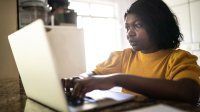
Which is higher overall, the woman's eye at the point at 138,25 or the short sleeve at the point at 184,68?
the woman's eye at the point at 138,25

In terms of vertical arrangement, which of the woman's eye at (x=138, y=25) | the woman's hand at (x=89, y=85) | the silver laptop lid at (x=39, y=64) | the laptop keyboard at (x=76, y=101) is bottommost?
the laptop keyboard at (x=76, y=101)

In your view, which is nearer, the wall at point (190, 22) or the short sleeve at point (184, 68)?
the short sleeve at point (184, 68)

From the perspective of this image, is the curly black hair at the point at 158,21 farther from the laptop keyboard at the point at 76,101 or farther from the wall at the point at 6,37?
the wall at the point at 6,37

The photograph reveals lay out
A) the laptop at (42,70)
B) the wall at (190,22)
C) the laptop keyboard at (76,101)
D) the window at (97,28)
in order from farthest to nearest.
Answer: the window at (97,28) < the wall at (190,22) < the laptop keyboard at (76,101) < the laptop at (42,70)

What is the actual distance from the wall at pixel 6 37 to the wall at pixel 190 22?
6.09ft

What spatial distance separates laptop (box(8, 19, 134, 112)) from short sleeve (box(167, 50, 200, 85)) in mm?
234

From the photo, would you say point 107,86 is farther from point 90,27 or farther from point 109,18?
point 109,18

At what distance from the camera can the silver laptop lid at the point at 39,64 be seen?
0.45 m

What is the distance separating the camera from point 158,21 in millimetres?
1161

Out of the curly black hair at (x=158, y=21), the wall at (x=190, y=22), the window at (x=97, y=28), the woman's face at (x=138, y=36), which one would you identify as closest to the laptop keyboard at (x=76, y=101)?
the woman's face at (x=138, y=36)

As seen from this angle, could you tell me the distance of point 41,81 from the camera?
1.83 feet

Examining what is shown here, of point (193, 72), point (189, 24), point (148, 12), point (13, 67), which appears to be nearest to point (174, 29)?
point (148, 12)

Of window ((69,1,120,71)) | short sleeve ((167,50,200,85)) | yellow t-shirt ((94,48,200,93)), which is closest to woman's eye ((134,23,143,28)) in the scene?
yellow t-shirt ((94,48,200,93))

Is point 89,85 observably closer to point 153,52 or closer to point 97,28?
point 153,52
